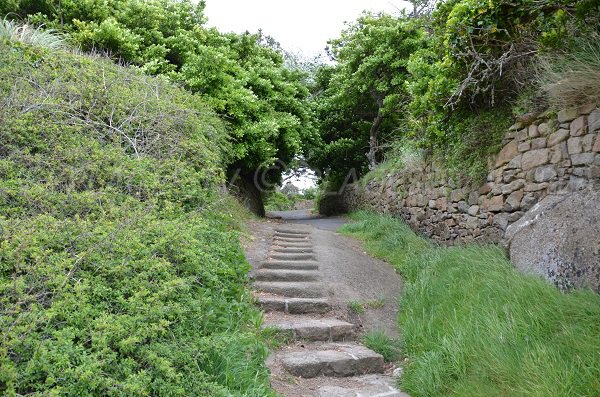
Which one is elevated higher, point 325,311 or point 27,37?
point 27,37

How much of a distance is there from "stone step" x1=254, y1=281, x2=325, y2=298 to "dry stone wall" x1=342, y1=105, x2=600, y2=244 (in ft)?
7.97

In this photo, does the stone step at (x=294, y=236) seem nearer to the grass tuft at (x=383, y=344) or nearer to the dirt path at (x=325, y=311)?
the dirt path at (x=325, y=311)

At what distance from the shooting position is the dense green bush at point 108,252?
2.16 metres

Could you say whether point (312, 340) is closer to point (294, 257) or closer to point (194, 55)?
point (294, 257)

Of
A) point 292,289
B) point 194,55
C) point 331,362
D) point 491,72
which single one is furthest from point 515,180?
point 194,55

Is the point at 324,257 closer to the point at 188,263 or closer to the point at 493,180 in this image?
the point at 493,180

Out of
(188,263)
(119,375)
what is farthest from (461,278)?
(119,375)

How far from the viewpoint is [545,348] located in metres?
2.81

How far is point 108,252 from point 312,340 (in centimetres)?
229

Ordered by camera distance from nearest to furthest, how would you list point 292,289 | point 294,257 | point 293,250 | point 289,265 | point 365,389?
point 365,389 < point 292,289 < point 289,265 < point 294,257 < point 293,250

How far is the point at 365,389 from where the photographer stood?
139 inches

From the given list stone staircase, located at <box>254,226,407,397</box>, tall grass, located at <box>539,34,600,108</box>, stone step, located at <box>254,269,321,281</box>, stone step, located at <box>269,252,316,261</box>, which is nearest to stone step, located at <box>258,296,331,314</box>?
stone staircase, located at <box>254,226,407,397</box>

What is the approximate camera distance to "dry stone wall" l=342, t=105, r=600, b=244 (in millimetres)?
4445

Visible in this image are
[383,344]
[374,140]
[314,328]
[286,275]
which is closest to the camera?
[383,344]
